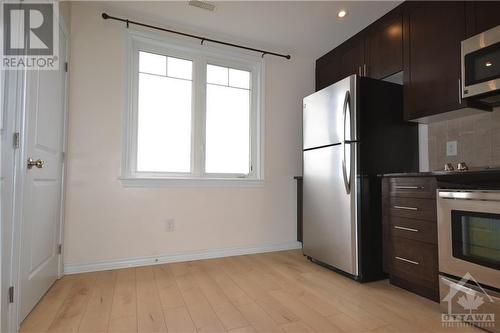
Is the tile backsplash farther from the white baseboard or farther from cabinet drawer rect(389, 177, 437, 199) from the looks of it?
the white baseboard

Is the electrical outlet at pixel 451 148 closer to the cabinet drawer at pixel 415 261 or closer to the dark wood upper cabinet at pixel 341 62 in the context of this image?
the cabinet drawer at pixel 415 261

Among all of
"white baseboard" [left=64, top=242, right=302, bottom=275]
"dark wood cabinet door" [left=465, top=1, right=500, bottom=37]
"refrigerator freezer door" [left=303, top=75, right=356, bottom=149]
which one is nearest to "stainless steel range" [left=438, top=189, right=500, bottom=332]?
"refrigerator freezer door" [left=303, top=75, right=356, bottom=149]

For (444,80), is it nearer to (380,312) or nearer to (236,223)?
(380,312)

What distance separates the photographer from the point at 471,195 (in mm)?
1551

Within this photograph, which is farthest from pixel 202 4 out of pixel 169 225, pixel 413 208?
pixel 413 208

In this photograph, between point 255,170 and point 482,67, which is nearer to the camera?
point 482,67

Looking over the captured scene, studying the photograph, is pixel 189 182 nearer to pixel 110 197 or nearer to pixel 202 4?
pixel 110 197

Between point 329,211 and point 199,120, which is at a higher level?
point 199,120

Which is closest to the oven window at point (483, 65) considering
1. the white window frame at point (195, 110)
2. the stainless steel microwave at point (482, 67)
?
the stainless steel microwave at point (482, 67)

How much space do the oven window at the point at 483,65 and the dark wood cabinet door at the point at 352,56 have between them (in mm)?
1047

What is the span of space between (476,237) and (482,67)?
1077 mm

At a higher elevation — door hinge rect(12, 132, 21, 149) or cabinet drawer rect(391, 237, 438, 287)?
door hinge rect(12, 132, 21, 149)

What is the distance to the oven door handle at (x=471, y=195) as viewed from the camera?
145 cm

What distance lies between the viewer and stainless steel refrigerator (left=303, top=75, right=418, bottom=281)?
7.23ft
